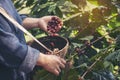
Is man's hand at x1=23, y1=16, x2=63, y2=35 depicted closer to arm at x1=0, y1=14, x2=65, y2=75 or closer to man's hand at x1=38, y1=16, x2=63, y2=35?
man's hand at x1=38, y1=16, x2=63, y2=35

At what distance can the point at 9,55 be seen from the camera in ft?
4.60

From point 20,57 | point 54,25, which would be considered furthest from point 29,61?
point 54,25

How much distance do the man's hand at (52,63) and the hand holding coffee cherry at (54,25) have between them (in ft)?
0.64

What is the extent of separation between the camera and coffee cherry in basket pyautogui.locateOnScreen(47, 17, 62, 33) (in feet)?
5.19

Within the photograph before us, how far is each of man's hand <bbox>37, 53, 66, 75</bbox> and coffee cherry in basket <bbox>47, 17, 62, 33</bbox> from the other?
196mm

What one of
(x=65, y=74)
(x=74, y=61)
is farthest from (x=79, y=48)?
(x=65, y=74)

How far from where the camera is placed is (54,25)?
1.62 meters

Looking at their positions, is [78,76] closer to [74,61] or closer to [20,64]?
[74,61]

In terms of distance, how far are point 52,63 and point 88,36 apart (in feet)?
0.65

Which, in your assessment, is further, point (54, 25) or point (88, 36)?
point (54, 25)

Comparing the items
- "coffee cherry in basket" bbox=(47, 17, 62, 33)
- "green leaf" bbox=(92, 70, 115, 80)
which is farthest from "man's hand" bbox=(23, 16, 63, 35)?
"green leaf" bbox=(92, 70, 115, 80)

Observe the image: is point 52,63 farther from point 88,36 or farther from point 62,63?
point 88,36

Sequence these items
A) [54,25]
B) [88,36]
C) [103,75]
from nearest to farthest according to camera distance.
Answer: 1. [103,75]
2. [88,36]
3. [54,25]

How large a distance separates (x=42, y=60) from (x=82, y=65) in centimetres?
19
